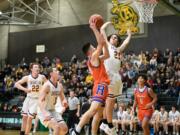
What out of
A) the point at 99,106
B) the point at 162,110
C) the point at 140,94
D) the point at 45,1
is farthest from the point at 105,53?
the point at 45,1

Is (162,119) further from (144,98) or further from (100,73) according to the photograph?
(100,73)

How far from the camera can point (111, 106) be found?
317 inches

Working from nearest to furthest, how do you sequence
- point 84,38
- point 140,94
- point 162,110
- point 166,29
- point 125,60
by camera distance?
1. point 140,94
2. point 162,110
3. point 125,60
4. point 166,29
5. point 84,38

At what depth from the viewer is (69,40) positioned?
30.1 m

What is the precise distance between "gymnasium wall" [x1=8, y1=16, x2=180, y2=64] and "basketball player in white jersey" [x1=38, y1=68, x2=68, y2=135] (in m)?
18.6

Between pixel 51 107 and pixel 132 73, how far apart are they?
46.1 feet

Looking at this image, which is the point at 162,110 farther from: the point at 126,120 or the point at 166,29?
the point at 166,29

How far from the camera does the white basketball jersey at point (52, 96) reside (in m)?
8.05

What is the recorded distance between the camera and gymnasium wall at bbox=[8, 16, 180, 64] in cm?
2602

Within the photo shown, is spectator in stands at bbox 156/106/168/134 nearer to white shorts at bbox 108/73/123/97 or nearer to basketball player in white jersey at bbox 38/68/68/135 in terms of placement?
white shorts at bbox 108/73/123/97

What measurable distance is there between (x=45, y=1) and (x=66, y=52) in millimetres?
4797

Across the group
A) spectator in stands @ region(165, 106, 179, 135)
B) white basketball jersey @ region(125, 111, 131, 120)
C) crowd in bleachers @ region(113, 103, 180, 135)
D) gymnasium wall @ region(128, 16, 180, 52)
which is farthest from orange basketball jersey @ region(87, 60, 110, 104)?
gymnasium wall @ region(128, 16, 180, 52)

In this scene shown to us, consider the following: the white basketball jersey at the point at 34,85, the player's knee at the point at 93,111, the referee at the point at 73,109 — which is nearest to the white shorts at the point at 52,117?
the player's knee at the point at 93,111

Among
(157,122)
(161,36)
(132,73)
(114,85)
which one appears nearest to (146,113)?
(114,85)
